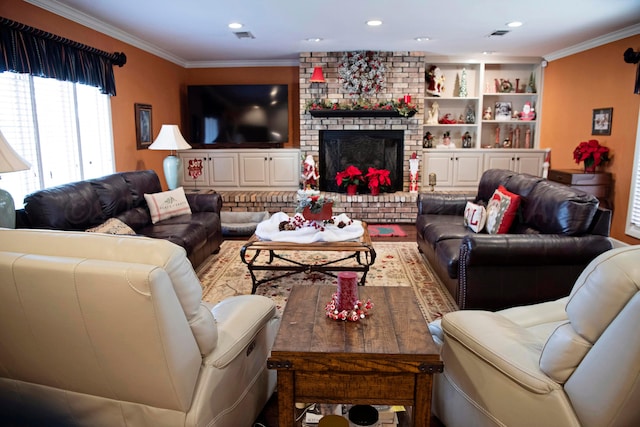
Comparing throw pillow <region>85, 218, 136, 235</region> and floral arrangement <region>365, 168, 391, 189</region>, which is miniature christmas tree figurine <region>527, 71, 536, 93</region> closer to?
floral arrangement <region>365, 168, 391, 189</region>

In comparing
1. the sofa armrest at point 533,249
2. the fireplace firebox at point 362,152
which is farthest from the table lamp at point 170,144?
the sofa armrest at point 533,249

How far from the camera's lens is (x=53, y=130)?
13.7 ft

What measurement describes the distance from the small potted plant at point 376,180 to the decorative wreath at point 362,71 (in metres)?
1.27

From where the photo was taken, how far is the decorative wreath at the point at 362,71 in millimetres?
6648

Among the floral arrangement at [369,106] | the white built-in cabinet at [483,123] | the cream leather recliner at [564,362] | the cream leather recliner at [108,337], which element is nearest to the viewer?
the cream leather recliner at [564,362]

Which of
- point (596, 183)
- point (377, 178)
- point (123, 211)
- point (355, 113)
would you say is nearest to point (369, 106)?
point (355, 113)

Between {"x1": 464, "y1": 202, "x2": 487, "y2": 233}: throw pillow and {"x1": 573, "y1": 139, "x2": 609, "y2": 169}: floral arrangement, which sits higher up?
{"x1": 573, "y1": 139, "x2": 609, "y2": 169}: floral arrangement

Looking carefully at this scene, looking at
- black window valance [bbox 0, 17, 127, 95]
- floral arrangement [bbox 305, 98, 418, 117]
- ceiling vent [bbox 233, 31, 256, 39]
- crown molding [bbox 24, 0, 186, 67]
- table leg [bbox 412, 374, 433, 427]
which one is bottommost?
table leg [bbox 412, 374, 433, 427]

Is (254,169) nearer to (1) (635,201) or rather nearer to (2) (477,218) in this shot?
(2) (477,218)

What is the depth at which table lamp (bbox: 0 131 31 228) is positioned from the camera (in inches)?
89.5

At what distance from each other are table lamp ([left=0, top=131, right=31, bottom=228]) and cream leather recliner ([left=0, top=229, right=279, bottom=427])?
842 mm

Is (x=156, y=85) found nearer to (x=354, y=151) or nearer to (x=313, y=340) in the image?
(x=354, y=151)

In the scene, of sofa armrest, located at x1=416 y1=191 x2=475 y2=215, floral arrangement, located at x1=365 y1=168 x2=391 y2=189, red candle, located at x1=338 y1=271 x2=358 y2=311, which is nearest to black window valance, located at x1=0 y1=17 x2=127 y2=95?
red candle, located at x1=338 y1=271 x2=358 y2=311

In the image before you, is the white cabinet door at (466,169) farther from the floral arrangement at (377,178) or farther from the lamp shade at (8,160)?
the lamp shade at (8,160)
